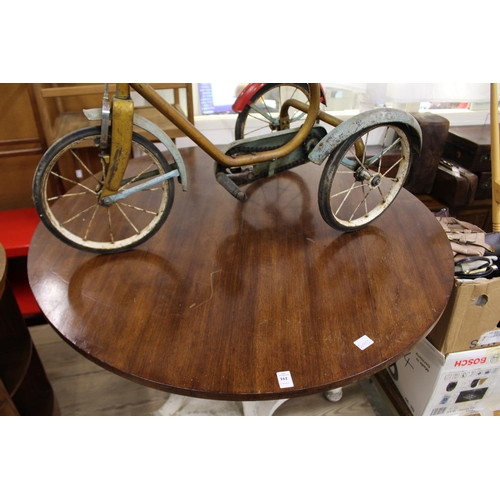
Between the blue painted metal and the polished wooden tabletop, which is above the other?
the blue painted metal

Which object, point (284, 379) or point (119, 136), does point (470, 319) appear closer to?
point (284, 379)

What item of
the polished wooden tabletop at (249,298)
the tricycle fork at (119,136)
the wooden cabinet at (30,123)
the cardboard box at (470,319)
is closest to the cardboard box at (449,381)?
the cardboard box at (470,319)

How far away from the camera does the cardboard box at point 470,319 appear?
108 cm

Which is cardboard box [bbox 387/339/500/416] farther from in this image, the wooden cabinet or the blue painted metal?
the wooden cabinet

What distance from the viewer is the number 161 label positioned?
73 cm

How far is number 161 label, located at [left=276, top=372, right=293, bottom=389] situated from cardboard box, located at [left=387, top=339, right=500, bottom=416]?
27.7 inches

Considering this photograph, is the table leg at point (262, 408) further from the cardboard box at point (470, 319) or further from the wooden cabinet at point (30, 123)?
the wooden cabinet at point (30, 123)

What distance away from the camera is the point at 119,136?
92 centimetres

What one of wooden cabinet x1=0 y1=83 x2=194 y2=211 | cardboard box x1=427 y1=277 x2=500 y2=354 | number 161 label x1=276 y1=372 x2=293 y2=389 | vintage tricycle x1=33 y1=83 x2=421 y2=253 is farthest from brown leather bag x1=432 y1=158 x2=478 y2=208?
number 161 label x1=276 y1=372 x2=293 y2=389

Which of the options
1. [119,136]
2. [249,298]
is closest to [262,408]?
[249,298]

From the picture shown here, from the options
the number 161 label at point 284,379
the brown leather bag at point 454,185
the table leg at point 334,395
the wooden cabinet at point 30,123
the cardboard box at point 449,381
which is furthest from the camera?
the brown leather bag at point 454,185

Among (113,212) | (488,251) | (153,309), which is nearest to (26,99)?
(113,212)

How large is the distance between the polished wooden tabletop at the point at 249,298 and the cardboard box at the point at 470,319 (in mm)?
116

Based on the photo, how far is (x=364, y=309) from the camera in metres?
0.89
